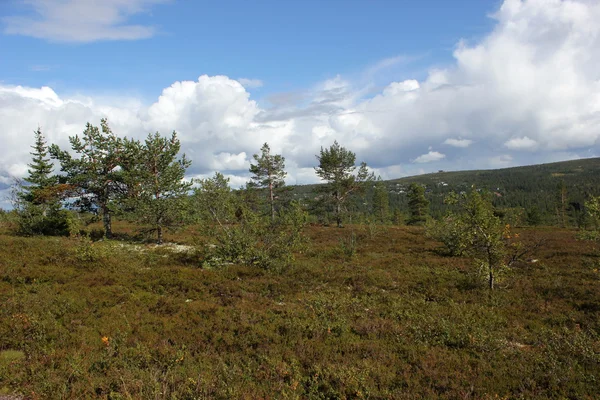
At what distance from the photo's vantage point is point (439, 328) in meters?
9.43

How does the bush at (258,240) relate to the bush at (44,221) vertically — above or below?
below

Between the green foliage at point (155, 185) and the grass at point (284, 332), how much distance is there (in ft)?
23.5

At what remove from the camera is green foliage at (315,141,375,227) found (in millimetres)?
37906

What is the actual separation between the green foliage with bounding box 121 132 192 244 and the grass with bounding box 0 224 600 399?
7149 millimetres

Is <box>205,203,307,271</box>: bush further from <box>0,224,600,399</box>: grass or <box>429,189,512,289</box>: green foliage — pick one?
<box>429,189,512,289</box>: green foliage

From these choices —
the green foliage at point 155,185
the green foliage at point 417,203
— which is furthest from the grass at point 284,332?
the green foliage at point 417,203

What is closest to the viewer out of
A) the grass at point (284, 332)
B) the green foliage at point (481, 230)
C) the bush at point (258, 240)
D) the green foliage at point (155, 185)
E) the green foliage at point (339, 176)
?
the grass at point (284, 332)

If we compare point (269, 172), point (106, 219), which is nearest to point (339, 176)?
point (269, 172)

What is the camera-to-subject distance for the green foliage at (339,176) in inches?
1492

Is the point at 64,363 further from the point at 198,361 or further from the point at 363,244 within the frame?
the point at 363,244

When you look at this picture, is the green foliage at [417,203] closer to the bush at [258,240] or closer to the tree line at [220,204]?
the tree line at [220,204]

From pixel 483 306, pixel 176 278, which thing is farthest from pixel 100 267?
pixel 483 306

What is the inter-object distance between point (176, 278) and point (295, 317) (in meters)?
6.79

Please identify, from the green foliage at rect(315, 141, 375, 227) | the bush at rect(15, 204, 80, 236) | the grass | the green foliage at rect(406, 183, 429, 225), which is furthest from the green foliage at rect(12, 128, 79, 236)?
the green foliage at rect(406, 183, 429, 225)
